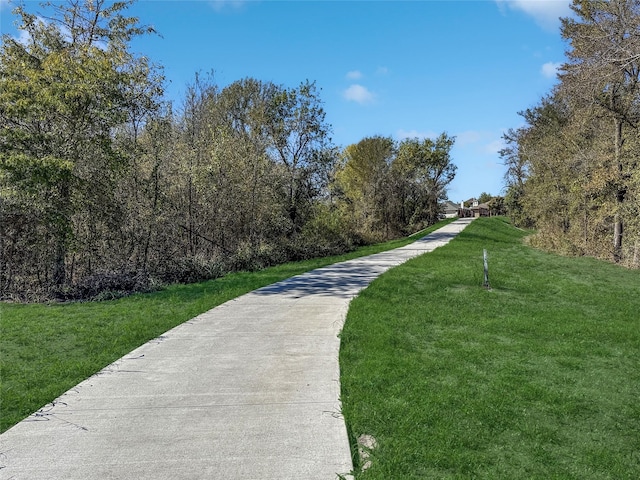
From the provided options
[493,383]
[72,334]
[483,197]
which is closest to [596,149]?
[493,383]

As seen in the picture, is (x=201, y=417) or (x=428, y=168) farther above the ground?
(x=428, y=168)

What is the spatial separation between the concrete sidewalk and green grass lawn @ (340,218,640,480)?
0.34m

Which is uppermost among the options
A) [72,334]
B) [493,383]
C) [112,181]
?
[112,181]

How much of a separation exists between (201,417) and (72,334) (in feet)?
12.6

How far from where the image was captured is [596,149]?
60.0ft

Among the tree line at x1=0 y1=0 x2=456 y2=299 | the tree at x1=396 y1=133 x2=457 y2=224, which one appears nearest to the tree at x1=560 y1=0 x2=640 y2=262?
the tree line at x1=0 y1=0 x2=456 y2=299

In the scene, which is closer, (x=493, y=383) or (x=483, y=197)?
(x=493, y=383)

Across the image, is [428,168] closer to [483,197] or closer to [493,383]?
[493,383]

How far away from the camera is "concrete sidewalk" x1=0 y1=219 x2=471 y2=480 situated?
329 cm

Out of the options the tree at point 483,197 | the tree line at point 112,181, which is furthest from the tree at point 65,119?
the tree at point 483,197

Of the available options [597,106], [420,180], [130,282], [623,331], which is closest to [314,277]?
[130,282]

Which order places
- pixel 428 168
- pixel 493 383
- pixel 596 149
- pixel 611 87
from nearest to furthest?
pixel 493 383 → pixel 611 87 → pixel 596 149 → pixel 428 168

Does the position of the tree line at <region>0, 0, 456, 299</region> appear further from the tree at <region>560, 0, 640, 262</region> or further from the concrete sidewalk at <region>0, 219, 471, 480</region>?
the tree at <region>560, 0, 640, 262</region>

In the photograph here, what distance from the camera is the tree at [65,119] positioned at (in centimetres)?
988
